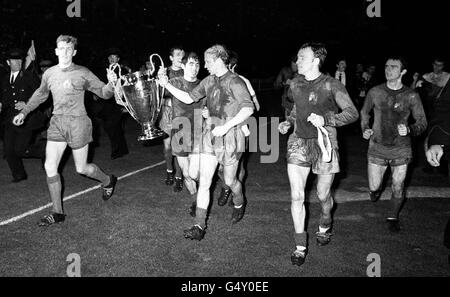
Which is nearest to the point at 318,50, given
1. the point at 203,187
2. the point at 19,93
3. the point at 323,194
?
the point at 323,194

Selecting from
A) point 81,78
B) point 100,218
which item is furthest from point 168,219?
point 81,78

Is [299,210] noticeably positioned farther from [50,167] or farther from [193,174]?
[50,167]

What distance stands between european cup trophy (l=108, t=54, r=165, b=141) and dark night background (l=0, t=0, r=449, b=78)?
5.72 m

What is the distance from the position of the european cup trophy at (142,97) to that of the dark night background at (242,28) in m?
5.72

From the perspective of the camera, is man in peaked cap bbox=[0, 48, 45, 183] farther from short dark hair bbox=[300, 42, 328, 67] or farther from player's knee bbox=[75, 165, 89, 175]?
short dark hair bbox=[300, 42, 328, 67]

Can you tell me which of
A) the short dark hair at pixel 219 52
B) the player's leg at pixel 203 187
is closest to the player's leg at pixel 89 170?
the player's leg at pixel 203 187

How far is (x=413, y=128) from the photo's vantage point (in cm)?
505

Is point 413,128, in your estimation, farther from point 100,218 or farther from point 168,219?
point 100,218

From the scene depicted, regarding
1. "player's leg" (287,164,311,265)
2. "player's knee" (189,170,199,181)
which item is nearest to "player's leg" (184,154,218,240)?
"player's knee" (189,170,199,181)

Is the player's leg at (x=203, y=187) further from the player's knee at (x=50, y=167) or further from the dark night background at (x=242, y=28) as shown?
the dark night background at (x=242, y=28)

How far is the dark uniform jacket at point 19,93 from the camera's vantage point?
7.42 meters

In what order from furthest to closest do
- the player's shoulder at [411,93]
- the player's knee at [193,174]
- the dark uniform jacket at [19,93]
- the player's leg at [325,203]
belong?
the dark uniform jacket at [19,93] → the player's knee at [193,174] → the player's shoulder at [411,93] → the player's leg at [325,203]

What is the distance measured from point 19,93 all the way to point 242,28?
88.1ft

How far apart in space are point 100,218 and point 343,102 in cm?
350
